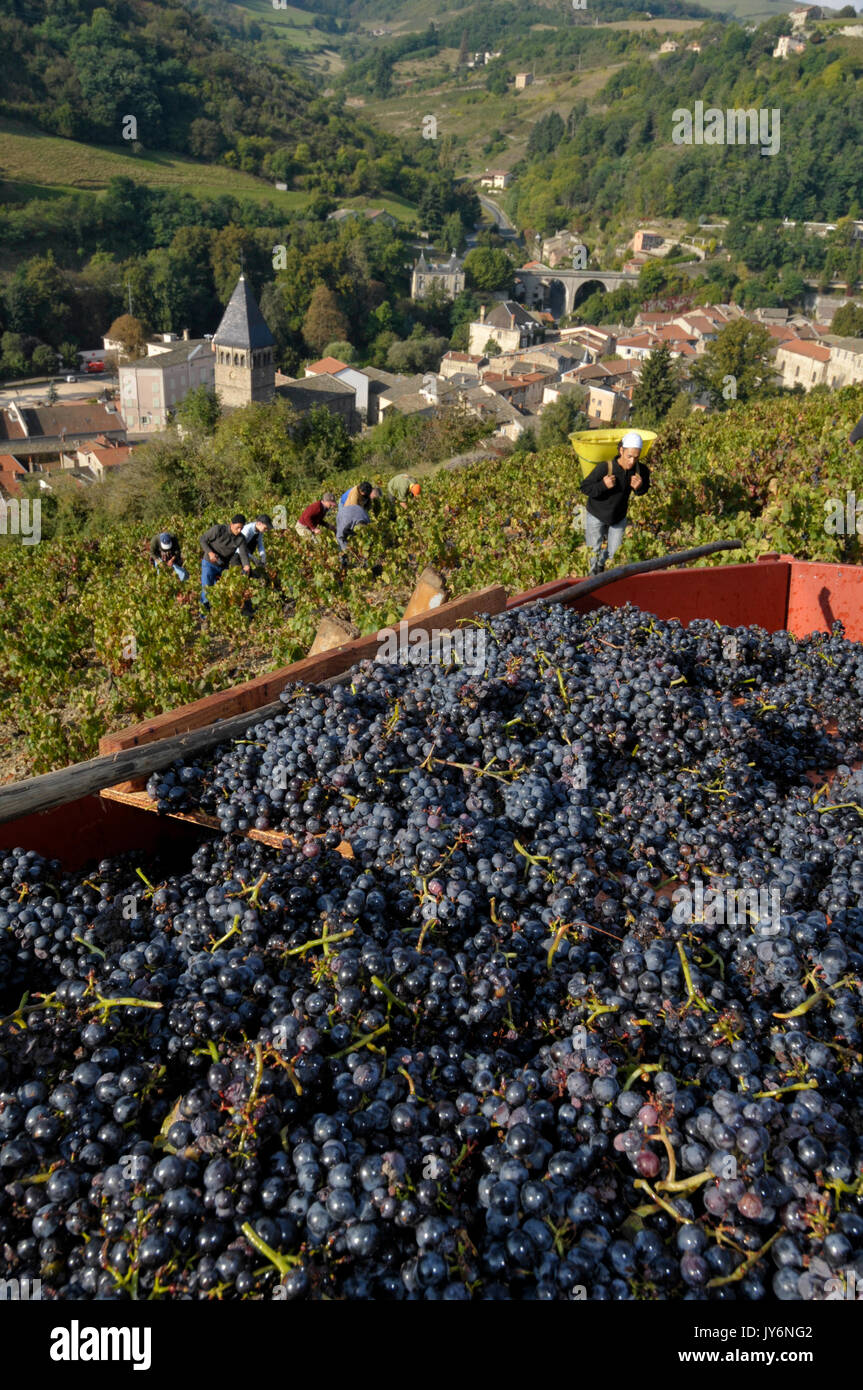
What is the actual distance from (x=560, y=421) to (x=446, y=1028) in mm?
63152

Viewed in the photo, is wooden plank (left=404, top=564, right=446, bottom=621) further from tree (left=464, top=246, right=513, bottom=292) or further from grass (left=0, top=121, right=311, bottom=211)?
tree (left=464, top=246, right=513, bottom=292)

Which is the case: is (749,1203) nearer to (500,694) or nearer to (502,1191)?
(502,1191)

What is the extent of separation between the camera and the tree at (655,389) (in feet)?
188

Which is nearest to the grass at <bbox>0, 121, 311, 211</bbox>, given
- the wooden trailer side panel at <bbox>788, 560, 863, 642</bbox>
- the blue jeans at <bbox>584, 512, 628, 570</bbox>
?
the blue jeans at <bbox>584, 512, 628, 570</bbox>

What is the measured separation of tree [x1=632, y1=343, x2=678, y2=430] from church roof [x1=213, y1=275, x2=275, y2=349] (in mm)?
30063

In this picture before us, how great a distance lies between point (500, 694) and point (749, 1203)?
217 cm

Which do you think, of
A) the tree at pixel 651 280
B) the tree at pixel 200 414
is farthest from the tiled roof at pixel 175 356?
the tree at pixel 651 280

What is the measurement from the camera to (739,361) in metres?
65.6

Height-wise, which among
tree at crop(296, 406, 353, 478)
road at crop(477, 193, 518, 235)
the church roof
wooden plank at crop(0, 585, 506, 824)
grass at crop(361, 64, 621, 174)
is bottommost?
wooden plank at crop(0, 585, 506, 824)

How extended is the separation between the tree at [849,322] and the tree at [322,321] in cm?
5632

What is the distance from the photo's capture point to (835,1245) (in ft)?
5.33

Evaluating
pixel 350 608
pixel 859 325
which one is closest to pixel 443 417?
pixel 350 608

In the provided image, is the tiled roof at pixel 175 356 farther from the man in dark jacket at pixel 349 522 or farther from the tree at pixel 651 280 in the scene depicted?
the man in dark jacket at pixel 349 522

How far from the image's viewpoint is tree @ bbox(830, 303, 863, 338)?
91750 mm
